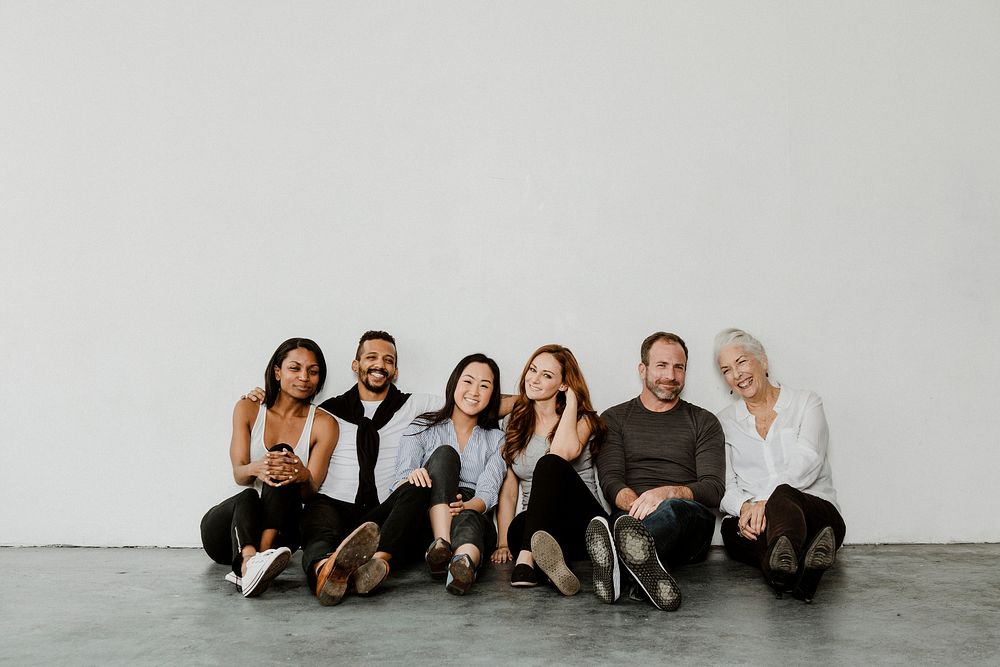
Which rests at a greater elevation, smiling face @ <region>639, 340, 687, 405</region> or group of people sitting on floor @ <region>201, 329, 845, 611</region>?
smiling face @ <region>639, 340, 687, 405</region>

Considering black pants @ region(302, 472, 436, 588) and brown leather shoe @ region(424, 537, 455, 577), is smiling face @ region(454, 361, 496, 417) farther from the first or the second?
brown leather shoe @ region(424, 537, 455, 577)

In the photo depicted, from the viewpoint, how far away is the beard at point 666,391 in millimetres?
3746

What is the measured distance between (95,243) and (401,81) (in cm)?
191

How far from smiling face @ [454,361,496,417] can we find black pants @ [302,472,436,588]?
55 centimetres

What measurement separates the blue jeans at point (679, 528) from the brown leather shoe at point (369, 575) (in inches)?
39.8

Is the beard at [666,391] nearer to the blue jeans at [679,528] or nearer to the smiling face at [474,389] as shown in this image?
the blue jeans at [679,528]

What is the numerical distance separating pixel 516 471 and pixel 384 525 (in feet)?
2.66

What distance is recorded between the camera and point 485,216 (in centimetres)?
431

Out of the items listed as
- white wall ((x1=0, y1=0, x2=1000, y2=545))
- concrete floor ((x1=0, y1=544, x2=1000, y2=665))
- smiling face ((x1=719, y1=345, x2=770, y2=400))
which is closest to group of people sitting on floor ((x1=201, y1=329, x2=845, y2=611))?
smiling face ((x1=719, y1=345, x2=770, y2=400))

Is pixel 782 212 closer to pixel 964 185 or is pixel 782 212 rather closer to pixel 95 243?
pixel 964 185

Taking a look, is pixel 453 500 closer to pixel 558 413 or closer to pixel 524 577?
pixel 524 577

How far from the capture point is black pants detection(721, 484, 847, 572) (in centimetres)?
292

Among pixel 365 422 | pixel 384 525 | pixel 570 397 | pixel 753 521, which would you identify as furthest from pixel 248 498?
pixel 753 521

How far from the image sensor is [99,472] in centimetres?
421
